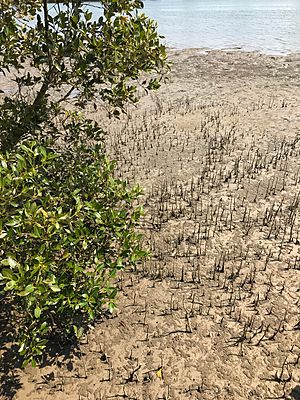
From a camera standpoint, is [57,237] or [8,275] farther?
[57,237]

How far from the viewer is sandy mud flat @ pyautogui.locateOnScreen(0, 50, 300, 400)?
3414mm

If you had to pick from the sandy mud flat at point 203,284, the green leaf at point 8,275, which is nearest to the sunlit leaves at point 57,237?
the green leaf at point 8,275

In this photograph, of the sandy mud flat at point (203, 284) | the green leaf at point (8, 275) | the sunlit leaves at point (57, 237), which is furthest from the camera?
the sandy mud flat at point (203, 284)

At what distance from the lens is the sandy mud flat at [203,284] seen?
11.2 feet

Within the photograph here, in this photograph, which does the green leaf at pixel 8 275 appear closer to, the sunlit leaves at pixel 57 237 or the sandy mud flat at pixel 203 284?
the sunlit leaves at pixel 57 237

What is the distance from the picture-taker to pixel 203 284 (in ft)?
14.8

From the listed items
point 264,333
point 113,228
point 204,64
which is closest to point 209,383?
point 264,333

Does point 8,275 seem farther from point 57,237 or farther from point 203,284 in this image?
point 203,284

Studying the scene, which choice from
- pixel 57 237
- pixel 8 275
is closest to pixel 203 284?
pixel 57 237

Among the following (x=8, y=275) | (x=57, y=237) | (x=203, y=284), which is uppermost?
(x=8, y=275)

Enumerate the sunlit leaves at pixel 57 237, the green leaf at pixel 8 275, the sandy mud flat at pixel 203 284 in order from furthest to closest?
the sandy mud flat at pixel 203 284, the sunlit leaves at pixel 57 237, the green leaf at pixel 8 275

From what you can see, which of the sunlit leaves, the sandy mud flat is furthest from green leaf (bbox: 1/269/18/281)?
the sandy mud flat

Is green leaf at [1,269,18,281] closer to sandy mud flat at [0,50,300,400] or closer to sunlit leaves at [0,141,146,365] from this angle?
sunlit leaves at [0,141,146,365]

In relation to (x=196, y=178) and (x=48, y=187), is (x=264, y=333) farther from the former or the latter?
(x=196, y=178)
